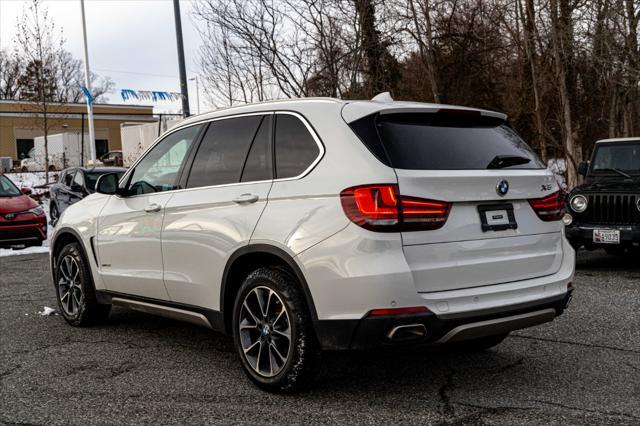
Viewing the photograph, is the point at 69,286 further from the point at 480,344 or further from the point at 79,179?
the point at 79,179

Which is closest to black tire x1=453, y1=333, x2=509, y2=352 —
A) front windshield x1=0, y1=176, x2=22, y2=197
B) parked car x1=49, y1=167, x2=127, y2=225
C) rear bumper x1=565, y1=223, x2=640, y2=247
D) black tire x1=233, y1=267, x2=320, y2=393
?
black tire x1=233, y1=267, x2=320, y2=393

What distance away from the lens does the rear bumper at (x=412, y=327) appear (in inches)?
A: 144

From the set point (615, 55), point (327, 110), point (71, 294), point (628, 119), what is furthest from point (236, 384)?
point (628, 119)

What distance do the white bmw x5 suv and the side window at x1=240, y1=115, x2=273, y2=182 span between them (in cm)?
1

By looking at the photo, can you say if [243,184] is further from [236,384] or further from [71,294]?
[71,294]

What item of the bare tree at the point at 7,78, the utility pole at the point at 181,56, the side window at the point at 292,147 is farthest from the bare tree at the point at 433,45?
the bare tree at the point at 7,78

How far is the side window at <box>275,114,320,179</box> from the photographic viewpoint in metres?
4.15

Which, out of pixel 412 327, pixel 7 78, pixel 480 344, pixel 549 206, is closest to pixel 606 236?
pixel 480 344

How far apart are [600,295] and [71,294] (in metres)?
5.40

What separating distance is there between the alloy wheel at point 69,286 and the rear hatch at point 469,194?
11.8 feet

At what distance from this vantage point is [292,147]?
4.29 metres

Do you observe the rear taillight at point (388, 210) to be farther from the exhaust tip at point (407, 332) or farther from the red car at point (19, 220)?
the red car at point (19, 220)

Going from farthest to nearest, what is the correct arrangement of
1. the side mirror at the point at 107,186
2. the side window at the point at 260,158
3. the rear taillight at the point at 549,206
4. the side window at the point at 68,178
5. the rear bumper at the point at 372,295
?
the side window at the point at 68,178, the side mirror at the point at 107,186, the side window at the point at 260,158, the rear taillight at the point at 549,206, the rear bumper at the point at 372,295

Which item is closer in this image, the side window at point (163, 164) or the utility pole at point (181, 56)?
the side window at point (163, 164)
